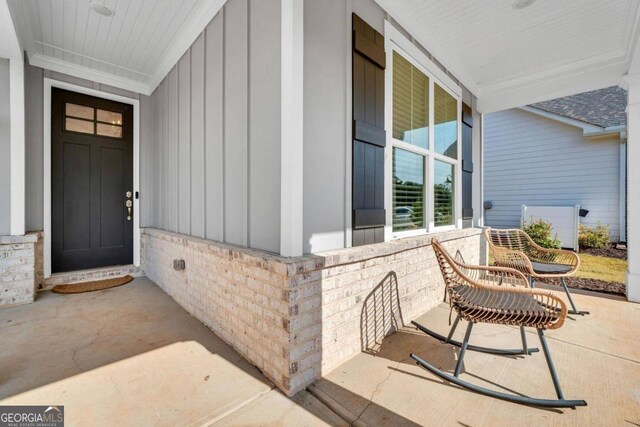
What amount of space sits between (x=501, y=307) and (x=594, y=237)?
22.6 ft

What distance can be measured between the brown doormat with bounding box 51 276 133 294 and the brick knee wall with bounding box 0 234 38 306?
0.32 meters

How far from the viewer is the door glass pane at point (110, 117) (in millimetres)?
4043

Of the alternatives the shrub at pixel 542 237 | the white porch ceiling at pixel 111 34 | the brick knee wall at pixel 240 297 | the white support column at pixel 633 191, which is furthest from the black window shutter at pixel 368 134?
the shrub at pixel 542 237

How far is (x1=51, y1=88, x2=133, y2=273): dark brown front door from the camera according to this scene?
3695 millimetres

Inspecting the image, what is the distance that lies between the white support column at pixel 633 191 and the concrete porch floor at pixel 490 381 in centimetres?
112

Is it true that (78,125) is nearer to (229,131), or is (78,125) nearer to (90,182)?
(90,182)

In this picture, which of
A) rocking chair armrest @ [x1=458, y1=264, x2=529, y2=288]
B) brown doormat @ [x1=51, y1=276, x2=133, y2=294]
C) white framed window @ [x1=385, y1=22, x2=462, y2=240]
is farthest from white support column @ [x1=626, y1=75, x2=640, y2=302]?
brown doormat @ [x1=51, y1=276, x2=133, y2=294]

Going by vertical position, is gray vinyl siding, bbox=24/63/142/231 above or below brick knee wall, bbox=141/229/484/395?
above

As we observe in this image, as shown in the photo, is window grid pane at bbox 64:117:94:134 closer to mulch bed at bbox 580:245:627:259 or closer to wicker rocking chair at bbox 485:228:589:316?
wicker rocking chair at bbox 485:228:589:316

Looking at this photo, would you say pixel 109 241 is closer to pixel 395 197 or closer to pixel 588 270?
pixel 395 197

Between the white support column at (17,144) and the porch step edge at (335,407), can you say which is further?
the white support column at (17,144)

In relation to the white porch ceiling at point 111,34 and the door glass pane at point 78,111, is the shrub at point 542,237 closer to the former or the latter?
the white porch ceiling at point 111,34

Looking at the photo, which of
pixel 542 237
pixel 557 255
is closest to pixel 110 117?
pixel 557 255

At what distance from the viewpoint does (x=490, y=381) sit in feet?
5.77
